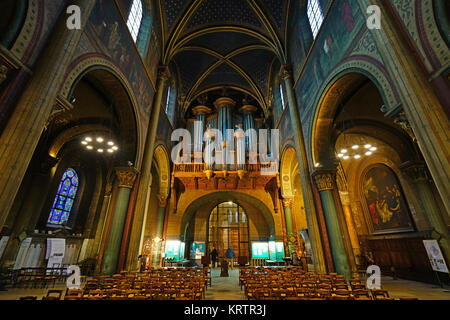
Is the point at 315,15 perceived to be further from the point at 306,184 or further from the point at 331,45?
the point at 306,184

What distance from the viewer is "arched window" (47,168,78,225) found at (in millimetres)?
12158

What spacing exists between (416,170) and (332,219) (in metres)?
5.71

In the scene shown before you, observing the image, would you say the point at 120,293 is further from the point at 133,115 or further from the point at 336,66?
the point at 336,66

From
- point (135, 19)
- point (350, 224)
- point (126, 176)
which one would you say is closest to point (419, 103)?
point (126, 176)

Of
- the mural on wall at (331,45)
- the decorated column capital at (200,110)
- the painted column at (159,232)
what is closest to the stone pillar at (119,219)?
the painted column at (159,232)

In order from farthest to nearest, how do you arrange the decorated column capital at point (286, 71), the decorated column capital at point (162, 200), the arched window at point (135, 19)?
1. the decorated column capital at point (162, 200)
2. the decorated column capital at point (286, 71)
3. the arched window at point (135, 19)

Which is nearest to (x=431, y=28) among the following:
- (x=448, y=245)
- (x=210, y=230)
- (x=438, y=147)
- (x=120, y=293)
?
(x=438, y=147)

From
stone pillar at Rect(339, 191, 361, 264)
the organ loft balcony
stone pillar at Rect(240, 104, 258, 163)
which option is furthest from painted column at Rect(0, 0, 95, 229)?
stone pillar at Rect(339, 191, 361, 264)

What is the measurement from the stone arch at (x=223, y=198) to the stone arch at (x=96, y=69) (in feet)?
23.8

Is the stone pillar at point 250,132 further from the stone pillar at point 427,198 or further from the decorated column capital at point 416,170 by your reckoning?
the stone pillar at point 427,198

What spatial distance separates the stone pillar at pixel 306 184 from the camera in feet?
23.1

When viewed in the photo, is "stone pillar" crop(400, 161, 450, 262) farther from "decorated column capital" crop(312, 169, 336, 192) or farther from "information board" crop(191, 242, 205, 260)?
"information board" crop(191, 242, 205, 260)

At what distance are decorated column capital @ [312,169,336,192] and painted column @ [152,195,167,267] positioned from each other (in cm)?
923

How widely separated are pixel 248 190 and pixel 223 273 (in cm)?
649
